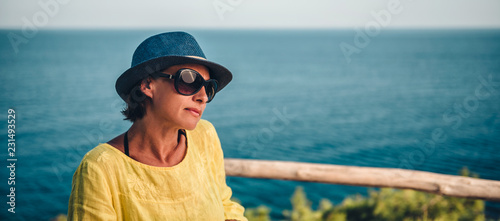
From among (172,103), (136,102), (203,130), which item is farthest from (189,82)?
(203,130)

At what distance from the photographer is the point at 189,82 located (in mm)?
1557

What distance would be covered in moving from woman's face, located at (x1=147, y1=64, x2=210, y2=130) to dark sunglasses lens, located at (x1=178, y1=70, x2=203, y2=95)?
3cm

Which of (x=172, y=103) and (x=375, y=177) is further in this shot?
(x=375, y=177)

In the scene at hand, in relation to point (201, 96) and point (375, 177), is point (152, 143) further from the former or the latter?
point (375, 177)

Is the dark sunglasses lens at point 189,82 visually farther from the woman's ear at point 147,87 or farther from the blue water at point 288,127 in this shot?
the blue water at point 288,127

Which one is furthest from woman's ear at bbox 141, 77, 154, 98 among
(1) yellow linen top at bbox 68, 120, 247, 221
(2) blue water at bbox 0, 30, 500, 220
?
(2) blue water at bbox 0, 30, 500, 220

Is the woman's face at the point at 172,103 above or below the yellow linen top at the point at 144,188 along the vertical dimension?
above

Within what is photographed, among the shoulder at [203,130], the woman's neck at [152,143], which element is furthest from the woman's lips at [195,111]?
the shoulder at [203,130]

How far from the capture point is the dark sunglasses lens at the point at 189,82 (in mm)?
1537

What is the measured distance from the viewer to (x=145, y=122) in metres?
1.63

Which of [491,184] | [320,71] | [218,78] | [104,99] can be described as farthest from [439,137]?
[320,71]

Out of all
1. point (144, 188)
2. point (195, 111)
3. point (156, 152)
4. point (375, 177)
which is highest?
point (375, 177)

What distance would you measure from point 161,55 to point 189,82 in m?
0.16

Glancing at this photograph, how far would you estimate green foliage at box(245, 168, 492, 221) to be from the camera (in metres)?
4.63
